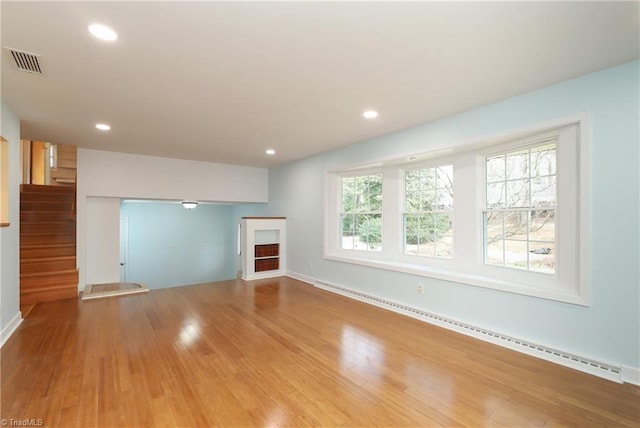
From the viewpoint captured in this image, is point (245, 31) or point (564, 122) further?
point (564, 122)

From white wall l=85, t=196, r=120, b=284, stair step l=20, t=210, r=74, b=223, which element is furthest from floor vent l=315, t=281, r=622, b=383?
stair step l=20, t=210, r=74, b=223

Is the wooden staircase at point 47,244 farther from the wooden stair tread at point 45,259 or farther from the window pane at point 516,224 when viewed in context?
the window pane at point 516,224

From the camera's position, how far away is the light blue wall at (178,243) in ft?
27.5

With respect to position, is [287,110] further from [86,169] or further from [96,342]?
[86,169]

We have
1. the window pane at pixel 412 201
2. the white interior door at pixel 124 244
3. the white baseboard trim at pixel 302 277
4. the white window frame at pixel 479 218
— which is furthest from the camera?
the white interior door at pixel 124 244

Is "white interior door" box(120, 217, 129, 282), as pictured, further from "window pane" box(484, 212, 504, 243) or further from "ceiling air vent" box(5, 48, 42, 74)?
"window pane" box(484, 212, 504, 243)

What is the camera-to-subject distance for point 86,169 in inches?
202

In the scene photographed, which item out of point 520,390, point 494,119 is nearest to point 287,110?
point 494,119

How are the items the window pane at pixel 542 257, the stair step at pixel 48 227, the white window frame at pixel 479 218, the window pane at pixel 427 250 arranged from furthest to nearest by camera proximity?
1. the stair step at pixel 48 227
2. the window pane at pixel 427 250
3. the window pane at pixel 542 257
4. the white window frame at pixel 479 218

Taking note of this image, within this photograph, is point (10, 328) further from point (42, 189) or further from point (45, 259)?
point (42, 189)

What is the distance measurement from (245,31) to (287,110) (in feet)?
4.65

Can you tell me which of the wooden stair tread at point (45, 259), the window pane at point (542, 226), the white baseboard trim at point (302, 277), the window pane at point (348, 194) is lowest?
the white baseboard trim at point (302, 277)

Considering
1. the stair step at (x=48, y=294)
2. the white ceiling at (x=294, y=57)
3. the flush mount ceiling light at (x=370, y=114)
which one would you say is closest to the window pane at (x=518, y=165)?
the white ceiling at (x=294, y=57)

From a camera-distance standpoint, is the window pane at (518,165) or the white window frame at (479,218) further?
the window pane at (518,165)
